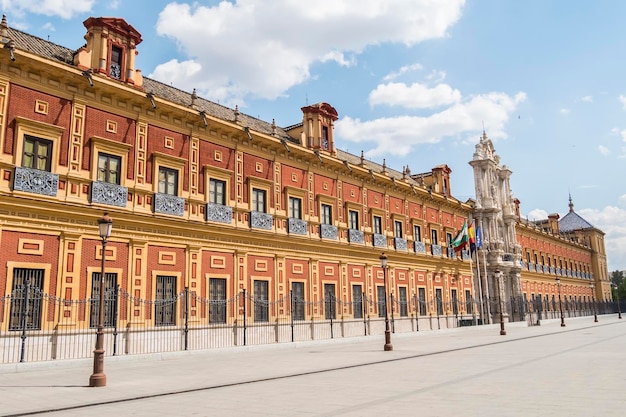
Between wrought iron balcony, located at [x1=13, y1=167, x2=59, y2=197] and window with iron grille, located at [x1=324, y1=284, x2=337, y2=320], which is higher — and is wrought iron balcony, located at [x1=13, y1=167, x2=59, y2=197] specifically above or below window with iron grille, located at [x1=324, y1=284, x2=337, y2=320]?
above

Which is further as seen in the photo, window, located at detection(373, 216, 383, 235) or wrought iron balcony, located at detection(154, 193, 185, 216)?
window, located at detection(373, 216, 383, 235)

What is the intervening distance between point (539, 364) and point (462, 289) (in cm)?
2624

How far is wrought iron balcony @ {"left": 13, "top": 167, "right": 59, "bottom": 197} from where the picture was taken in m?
15.7

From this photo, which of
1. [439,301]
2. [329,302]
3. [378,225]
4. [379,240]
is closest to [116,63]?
[329,302]

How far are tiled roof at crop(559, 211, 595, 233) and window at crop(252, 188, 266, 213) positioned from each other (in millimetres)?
64287

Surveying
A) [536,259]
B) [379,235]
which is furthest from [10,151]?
[536,259]

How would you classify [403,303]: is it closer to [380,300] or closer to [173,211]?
[380,300]

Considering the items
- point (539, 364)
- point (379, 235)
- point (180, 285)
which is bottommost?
point (539, 364)

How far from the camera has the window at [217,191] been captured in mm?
21500

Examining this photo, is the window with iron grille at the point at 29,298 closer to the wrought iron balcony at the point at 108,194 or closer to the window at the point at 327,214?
the wrought iron balcony at the point at 108,194

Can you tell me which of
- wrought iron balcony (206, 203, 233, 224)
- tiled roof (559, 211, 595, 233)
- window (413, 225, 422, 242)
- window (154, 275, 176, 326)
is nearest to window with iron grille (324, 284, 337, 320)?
wrought iron balcony (206, 203, 233, 224)

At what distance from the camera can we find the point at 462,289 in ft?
127

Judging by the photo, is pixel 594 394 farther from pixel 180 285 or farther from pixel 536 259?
pixel 536 259

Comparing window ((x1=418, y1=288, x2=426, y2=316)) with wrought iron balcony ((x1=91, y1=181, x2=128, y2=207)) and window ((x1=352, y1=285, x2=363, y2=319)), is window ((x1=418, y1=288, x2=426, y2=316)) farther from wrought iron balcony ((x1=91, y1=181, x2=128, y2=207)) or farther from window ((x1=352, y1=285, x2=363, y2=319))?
wrought iron balcony ((x1=91, y1=181, x2=128, y2=207))
